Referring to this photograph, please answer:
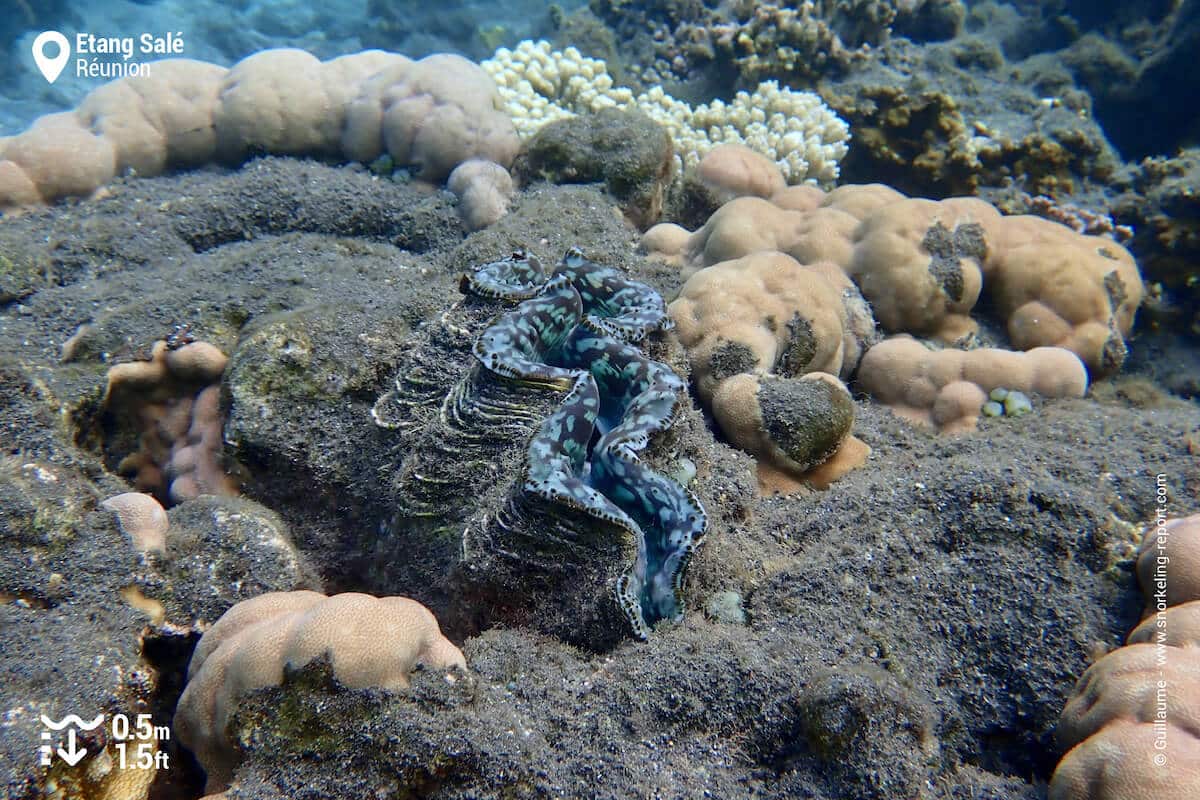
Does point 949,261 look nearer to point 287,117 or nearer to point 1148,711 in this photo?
point 1148,711

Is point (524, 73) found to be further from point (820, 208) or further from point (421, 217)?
point (820, 208)

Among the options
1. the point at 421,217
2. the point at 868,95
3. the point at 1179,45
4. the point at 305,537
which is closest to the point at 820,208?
the point at 868,95

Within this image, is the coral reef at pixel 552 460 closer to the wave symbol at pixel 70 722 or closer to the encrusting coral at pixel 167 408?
the wave symbol at pixel 70 722

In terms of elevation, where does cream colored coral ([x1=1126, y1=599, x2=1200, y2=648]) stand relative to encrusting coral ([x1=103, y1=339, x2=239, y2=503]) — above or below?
above

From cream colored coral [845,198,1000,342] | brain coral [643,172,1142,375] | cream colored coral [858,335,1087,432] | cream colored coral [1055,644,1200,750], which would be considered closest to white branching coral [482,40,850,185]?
brain coral [643,172,1142,375]

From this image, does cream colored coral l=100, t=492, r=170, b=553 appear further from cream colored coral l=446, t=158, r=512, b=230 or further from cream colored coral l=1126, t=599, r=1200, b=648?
cream colored coral l=1126, t=599, r=1200, b=648

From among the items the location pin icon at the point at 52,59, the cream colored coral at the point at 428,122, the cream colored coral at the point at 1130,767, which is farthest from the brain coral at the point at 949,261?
the location pin icon at the point at 52,59

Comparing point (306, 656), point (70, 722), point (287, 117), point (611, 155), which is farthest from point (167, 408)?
point (611, 155)
